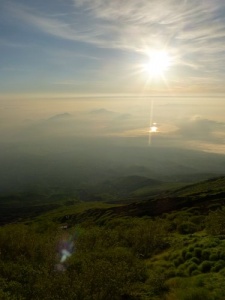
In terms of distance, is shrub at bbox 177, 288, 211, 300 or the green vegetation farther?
the green vegetation

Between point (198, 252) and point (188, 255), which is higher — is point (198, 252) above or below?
above

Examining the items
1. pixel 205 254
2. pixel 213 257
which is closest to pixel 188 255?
pixel 205 254

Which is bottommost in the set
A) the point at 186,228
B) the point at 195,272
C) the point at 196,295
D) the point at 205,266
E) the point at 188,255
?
the point at 186,228

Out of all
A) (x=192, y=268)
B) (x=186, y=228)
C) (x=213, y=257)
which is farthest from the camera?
Answer: (x=186, y=228)

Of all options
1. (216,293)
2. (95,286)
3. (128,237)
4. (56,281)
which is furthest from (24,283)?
(128,237)

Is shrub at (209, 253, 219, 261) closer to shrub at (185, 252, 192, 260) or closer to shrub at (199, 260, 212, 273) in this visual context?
shrub at (199, 260, 212, 273)

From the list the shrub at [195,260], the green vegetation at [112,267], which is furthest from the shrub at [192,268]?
the shrub at [195,260]

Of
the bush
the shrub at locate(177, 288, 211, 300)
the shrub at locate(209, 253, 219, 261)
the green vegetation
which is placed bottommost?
the bush

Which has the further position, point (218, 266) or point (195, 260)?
point (195, 260)

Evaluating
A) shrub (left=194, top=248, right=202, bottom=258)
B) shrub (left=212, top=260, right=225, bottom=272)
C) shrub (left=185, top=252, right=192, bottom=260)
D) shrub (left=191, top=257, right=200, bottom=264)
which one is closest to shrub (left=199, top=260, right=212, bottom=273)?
shrub (left=212, top=260, right=225, bottom=272)

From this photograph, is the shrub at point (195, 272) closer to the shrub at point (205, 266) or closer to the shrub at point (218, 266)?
the shrub at point (205, 266)

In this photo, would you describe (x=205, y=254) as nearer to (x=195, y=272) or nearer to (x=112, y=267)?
(x=195, y=272)

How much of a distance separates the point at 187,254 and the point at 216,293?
14.2 meters

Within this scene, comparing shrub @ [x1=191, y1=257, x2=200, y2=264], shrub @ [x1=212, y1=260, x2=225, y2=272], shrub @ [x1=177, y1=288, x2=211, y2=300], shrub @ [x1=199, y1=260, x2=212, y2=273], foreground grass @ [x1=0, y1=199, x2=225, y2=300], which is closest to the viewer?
shrub @ [x1=177, y1=288, x2=211, y2=300]
